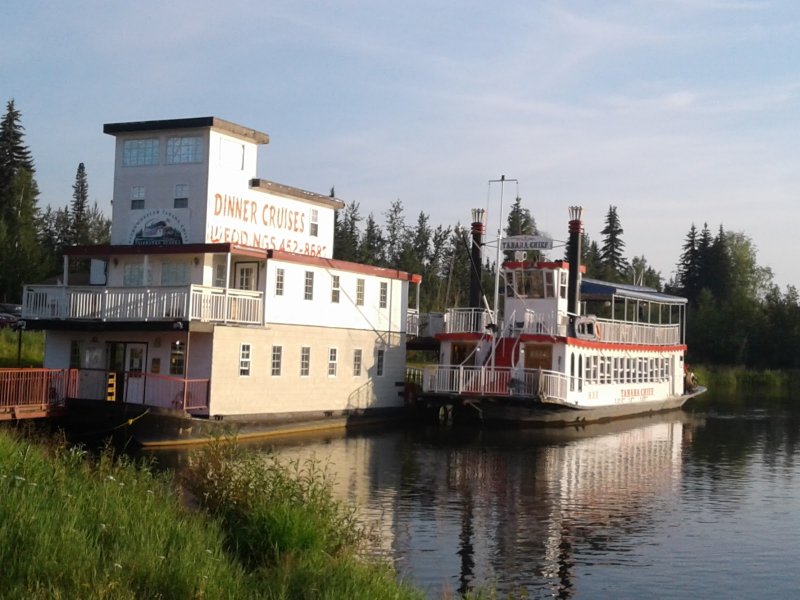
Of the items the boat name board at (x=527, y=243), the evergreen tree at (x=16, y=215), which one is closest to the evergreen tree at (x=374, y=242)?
the evergreen tree at (x=16, y=215)

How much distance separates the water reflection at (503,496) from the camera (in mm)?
16531

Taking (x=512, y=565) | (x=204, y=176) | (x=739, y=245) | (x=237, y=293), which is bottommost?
(x=512, y=565)

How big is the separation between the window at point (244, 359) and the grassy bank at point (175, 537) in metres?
14.1

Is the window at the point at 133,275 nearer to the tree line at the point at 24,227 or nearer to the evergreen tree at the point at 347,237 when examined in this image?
the tree line at the point at 24,227

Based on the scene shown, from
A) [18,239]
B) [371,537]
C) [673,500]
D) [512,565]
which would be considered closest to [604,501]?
[673,500]

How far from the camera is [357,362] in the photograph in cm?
3634

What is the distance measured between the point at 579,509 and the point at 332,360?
14.8 metres

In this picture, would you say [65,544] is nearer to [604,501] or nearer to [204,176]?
[604,501]

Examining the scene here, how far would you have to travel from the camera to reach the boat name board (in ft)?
127

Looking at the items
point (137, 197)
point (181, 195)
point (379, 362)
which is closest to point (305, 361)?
point (379, 362)

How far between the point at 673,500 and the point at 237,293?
14.1 metres

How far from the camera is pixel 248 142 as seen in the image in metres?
33.9

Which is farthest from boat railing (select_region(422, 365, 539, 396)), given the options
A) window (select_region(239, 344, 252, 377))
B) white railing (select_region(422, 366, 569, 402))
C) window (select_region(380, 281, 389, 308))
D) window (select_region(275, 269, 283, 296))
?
window (select_region(239, 344, 252, 377))

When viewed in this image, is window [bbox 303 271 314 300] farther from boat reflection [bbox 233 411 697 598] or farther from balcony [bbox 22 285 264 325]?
boat reflection [bbox 233 411 697 598]
